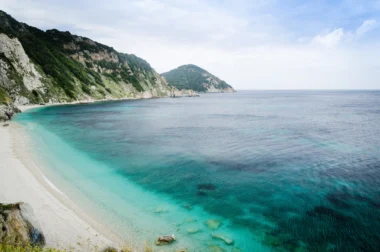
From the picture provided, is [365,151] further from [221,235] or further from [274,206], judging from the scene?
[221,235]

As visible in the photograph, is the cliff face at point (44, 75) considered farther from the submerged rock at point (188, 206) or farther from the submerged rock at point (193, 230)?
the submerged rock at point (193, 230)

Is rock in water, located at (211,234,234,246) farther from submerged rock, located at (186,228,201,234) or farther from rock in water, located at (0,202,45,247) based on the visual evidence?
rock in water, located at (0,202,45,247)

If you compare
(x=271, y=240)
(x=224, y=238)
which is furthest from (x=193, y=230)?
(x=271, y=240)

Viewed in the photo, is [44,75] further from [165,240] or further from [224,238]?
[224,238]

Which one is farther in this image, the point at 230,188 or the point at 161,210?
the point at 230,188

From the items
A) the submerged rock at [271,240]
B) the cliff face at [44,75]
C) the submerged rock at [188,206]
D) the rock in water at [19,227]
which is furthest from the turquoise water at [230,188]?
the cliff face at [44,75]
